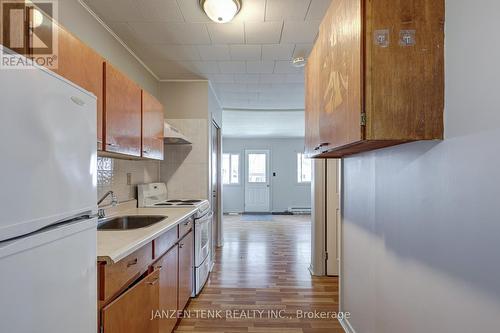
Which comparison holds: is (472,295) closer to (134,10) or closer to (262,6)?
(262,6)

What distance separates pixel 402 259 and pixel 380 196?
1.19 ft

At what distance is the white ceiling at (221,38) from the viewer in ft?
6.59

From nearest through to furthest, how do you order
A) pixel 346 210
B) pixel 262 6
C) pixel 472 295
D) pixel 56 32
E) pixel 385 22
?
pixel 472 295 → pixel 385 22 → pixel 56 32 → pixel 262 6 → pixel 346 210

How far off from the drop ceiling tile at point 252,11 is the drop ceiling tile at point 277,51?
490 mm

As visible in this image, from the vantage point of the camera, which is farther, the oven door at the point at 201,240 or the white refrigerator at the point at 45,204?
the oven door at the point at 201,240

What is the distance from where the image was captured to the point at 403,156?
1.32 meters

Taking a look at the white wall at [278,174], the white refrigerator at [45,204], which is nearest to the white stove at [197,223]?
the white refrigerator at [45,204]

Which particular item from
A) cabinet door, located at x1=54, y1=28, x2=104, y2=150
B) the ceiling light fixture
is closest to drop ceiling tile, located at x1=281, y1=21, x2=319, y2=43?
the ceiling light fixture

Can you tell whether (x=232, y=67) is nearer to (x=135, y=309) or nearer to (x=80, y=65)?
(x=80, y=65)

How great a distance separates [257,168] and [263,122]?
288 cm

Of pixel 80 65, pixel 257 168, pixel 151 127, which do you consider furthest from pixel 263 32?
pixel 257 168

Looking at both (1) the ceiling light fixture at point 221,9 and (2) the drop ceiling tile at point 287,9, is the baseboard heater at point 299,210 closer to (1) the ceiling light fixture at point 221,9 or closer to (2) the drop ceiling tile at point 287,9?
(2) the drop ceiling tile at point 287,9

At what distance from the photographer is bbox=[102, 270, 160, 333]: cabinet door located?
1203 millimetres

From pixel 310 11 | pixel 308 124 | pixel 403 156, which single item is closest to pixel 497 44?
pixel 403 156
